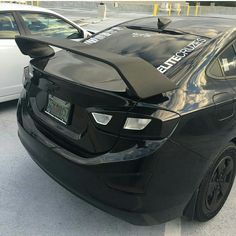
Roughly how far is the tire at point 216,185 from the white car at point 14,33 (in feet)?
10.3

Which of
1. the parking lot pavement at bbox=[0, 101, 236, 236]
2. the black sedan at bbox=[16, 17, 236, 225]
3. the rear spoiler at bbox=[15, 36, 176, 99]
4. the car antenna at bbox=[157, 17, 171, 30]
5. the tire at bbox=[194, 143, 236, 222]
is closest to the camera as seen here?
the rear spoiler at bbox=[15, 36, 176, 99]

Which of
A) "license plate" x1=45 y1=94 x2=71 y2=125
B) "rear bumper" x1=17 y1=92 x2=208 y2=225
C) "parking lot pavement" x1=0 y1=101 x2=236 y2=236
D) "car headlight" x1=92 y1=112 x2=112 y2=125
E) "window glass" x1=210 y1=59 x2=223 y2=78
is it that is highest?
"window glass" x1=210 y1=59 x2=223 y2=78

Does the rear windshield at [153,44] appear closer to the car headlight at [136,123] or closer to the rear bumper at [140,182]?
the car headlight at [136,123]

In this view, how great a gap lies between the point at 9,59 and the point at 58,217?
2599 mm

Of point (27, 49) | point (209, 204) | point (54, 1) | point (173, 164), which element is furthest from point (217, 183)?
point (54, 1)

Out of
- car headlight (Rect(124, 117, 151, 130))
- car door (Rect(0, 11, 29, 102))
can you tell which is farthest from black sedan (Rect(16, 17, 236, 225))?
car door (Rect(0, 11, 29, 102))

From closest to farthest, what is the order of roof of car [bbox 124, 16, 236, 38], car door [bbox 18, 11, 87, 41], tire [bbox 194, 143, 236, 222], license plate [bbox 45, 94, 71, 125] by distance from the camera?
license plate [bbox 45, 94, 71, 125], tire [bbox 194, 143, 236, 222], roof of car [bbox 124, 16, 236, 38], car door [bbox 18, 11, 87, 41]

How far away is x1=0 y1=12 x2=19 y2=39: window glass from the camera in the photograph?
15.1 feet

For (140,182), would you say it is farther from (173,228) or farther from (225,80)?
(225,80)

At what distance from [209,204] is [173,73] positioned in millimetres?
1064

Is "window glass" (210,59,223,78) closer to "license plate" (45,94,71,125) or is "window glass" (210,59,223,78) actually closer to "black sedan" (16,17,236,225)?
"black sedan" (16,17,236,225)

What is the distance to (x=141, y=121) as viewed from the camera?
205 centimetres

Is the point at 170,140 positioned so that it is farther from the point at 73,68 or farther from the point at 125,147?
the point at 73,68

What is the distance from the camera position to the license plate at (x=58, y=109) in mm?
2402
